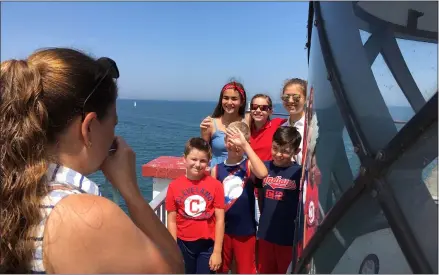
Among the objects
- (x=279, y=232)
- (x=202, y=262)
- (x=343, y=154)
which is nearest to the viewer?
(x=343, y=154)

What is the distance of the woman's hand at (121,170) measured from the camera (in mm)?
1416

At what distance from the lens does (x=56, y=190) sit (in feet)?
3.63

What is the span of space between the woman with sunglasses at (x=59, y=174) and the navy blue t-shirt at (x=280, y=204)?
171cm

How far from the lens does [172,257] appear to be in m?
1.34

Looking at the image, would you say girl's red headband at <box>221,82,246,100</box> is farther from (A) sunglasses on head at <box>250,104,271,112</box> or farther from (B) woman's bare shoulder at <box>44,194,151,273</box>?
(B) woman's bare shoulder at <box>44,194,151,273</box>

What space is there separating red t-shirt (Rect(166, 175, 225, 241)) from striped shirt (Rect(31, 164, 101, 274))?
187 centimetres

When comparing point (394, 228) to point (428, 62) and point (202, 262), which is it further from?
point (202, 262)

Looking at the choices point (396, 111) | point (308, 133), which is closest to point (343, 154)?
point (396, 111)

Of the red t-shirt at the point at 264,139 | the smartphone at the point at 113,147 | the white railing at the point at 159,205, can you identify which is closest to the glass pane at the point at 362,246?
the smartphone at the point at 113,147

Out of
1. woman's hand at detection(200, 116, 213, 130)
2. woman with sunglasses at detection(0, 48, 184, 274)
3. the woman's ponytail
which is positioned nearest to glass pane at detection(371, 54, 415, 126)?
woman with sunglasses at detection(0, 48, 184, 274)

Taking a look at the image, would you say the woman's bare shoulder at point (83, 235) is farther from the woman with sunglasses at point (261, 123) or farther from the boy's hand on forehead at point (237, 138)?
the woman with sunglasses at point (261, 123)

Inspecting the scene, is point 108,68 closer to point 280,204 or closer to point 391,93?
point 391,93

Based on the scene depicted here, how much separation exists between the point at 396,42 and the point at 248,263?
2.31m

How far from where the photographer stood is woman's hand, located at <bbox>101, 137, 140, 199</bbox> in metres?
1.42
